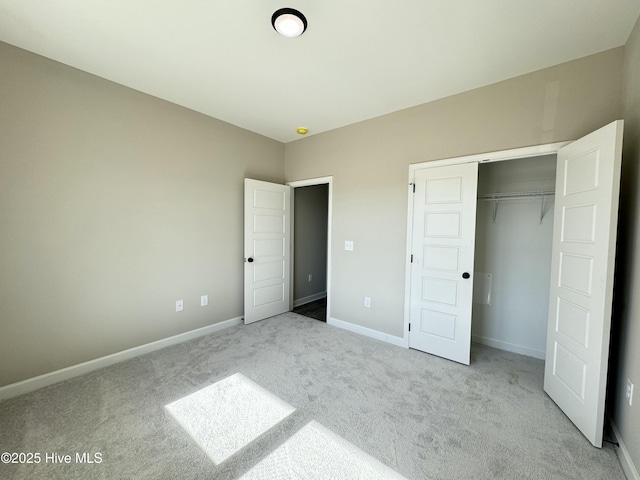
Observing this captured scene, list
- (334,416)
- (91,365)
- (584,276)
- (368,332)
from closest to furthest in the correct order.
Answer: (584,276), (334,416), (91,365), (368,332)

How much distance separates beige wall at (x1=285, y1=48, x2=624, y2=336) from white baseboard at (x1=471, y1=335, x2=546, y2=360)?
1032 mm

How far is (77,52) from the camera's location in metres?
2.07

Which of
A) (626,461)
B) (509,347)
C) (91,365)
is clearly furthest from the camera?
(509,347)

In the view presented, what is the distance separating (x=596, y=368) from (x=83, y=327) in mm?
4032

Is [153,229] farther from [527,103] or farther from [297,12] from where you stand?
[527,103]

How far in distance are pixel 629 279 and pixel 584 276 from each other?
200 millimetres

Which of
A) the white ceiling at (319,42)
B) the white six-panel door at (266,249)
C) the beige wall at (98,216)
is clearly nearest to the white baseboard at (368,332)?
the white six-panel door at (266,249)

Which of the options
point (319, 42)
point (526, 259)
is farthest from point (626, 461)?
point (319, 42)

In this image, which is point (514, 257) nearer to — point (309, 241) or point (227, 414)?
point (309, 241)

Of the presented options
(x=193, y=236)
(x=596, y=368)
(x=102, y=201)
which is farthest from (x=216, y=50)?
(x=596, y=368)

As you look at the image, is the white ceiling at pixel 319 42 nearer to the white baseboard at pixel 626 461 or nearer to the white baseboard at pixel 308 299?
the white baseboard at pixel 626 461

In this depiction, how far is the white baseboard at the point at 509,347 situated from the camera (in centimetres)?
280

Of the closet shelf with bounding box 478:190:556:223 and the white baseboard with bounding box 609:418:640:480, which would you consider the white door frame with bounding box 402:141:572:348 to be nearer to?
the closet shelf with bounding box 478:190:556:223

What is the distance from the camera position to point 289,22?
1672 mm
